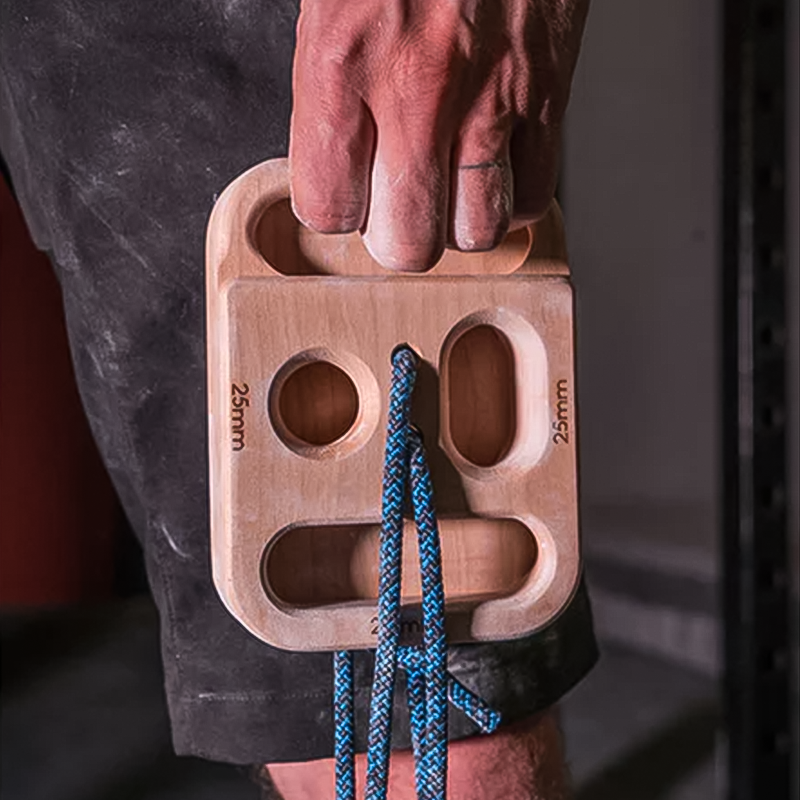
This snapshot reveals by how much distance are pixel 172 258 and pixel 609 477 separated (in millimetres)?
921

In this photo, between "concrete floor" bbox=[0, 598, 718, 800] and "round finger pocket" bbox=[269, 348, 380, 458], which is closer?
"round finger pocket" bbox=[269, 348, 380, 458]

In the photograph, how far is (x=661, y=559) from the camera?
1.28 metres

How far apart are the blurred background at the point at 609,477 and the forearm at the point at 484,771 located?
47 centimetres

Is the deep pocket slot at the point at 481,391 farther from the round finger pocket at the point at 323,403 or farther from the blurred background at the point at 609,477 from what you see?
the blurred background at the point at 609,477

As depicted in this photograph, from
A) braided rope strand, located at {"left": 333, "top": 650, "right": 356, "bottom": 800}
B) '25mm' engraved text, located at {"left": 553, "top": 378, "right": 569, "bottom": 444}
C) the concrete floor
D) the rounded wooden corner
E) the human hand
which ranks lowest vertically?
the concrete floor

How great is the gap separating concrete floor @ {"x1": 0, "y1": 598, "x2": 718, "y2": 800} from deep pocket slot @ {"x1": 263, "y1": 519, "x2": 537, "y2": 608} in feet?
1.79

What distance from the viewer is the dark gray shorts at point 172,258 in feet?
1.64

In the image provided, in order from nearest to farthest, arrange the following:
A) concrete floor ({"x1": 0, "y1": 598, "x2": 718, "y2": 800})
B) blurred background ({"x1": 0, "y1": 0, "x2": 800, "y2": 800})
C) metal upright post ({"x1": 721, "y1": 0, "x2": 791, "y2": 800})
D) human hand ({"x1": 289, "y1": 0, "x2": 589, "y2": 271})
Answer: human hand ({"x1": 289, "y1": 0, "x2": 589, "y2": 271})
metal upright post ({"x1": 721, "y1": 0, "x2": 791, "y2": 800})
concrete floor ({"x1": 0, "y1": 598, "x2": 718, "y2": 800})
blurred background ({"x1": 0, "y1": 0, "x2": 800, "y2": 800})

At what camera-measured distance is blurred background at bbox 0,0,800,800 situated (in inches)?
43.1

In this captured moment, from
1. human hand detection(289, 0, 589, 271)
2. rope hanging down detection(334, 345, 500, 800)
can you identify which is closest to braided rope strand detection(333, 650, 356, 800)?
rope hanging down detection(334, 345, 500, 800)

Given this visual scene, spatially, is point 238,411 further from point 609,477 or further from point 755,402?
point 609,477

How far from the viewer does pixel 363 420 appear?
44 cm

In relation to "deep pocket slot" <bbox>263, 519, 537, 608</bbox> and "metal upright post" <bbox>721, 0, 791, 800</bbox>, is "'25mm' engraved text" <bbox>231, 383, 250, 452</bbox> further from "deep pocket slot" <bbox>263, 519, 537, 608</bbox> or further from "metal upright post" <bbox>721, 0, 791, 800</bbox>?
"metal upright post" <bbox>721, 0, 791, 800</bbox>

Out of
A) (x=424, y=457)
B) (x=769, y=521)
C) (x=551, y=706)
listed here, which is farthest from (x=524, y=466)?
(x=769, y=521)
